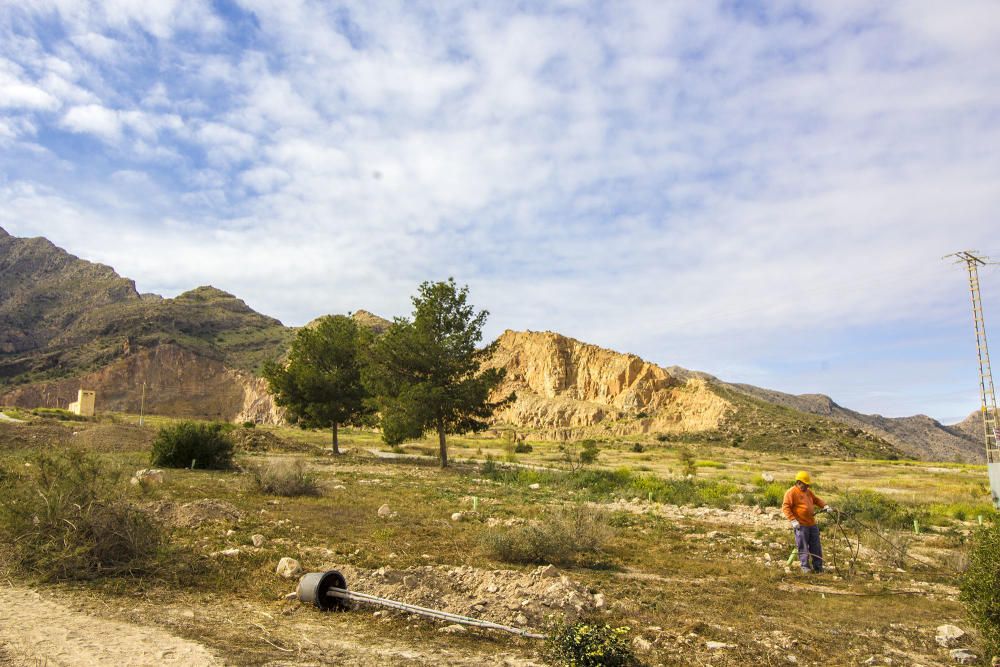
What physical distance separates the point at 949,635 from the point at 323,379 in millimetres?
30878

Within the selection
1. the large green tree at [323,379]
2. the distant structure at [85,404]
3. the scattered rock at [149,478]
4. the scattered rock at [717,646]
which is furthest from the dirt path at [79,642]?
the distant structure at [85,404]

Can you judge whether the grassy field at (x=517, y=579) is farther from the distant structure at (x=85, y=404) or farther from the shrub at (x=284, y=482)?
the distant structure at (x=85, y=404)

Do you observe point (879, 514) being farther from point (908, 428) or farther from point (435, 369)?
point (908, 428)

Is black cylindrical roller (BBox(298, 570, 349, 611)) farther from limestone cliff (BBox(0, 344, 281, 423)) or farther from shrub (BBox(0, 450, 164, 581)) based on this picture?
limestone cliff (BBox(0, 344, 281, 423))

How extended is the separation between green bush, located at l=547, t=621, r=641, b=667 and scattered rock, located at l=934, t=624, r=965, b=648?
345 cm

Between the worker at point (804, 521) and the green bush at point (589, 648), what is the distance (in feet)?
18.8

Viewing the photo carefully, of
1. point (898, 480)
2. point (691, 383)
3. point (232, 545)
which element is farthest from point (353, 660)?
point (691, 383)

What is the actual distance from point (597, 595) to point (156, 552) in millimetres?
5510

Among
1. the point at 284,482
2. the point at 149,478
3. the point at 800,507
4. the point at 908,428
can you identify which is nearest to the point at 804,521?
the point at 800,507

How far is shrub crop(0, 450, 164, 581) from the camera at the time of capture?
717 cm

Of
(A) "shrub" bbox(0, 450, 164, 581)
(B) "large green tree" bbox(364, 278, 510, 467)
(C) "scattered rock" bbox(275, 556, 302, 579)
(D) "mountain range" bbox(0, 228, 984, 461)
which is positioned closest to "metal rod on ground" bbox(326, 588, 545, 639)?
(C) "scattered rock" bbox(275, 556, 302, 579)

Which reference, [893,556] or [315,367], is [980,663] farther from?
[315,367]

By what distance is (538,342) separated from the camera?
112688mm

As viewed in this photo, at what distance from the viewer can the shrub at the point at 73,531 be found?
717 centimetres
